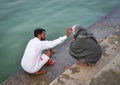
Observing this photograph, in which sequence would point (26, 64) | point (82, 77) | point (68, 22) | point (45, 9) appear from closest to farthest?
point (82, 77) < point (26, 64) < point (68, 22) < point (45, 9)

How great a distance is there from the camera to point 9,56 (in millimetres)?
7543

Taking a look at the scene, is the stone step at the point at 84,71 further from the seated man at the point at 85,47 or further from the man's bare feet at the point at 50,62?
the man's bare feet at the point at 50,62

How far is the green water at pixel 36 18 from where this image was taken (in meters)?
8.09

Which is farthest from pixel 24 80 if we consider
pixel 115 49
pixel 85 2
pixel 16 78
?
pixel 85 2

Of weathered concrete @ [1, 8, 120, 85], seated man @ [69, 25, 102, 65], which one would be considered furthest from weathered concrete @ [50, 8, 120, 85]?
seated man @ [69, 25, 102, 65]

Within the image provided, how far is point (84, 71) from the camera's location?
4.56 meters

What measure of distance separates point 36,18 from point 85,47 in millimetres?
5367

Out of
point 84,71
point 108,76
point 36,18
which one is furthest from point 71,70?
point 36,18

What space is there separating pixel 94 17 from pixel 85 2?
1465 mm

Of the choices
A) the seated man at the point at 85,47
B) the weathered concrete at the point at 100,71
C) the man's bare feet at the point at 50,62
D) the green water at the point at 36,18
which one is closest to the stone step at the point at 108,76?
the weathered concrete at the point at 100,71

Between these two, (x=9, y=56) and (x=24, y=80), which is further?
(x=9, y=56)

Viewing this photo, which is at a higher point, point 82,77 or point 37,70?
point 82,77

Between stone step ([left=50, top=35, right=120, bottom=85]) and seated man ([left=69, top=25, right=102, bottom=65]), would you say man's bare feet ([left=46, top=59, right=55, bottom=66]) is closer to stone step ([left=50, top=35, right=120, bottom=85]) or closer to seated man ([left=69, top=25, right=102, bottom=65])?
stone step ([left=50, top=35, right=120, bottom=85])

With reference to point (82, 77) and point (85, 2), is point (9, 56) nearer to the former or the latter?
point (82, 77)
